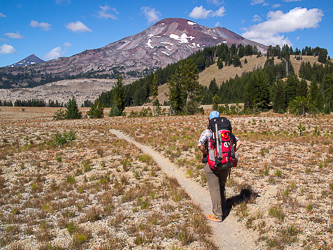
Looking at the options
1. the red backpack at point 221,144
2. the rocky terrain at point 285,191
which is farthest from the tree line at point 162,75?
the red backpack at point 221,144

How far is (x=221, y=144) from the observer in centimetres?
568

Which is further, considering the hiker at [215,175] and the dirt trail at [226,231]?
the hiker at [215,175]

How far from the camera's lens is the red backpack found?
5664mm

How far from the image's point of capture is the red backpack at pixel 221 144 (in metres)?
5.66

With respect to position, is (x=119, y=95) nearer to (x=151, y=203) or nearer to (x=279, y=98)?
(x=279, y=98)

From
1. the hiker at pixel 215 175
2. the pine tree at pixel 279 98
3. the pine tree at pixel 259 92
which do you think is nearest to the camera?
the hiker at pixel 215 175

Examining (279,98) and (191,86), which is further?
(279,98)

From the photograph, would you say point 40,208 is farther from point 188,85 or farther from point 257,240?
point 188,85

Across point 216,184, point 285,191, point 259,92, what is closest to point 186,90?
point 259,92

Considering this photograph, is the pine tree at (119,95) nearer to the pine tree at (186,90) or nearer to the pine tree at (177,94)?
the pine tree at (177,94)

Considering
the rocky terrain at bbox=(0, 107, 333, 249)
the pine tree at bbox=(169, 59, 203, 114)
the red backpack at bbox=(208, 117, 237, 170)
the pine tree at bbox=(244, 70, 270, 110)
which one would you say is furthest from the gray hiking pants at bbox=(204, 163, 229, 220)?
the pine tree at bbox=(244, 70, 270, 110)

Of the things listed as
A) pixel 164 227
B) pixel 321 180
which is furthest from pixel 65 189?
pixel 321 180

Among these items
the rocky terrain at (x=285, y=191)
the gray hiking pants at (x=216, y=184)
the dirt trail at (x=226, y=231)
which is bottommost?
the dirt trail at (x=226, y=231)

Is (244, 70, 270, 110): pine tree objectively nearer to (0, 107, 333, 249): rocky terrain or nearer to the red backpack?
(0, 107, 333, 249): rocky terrain
